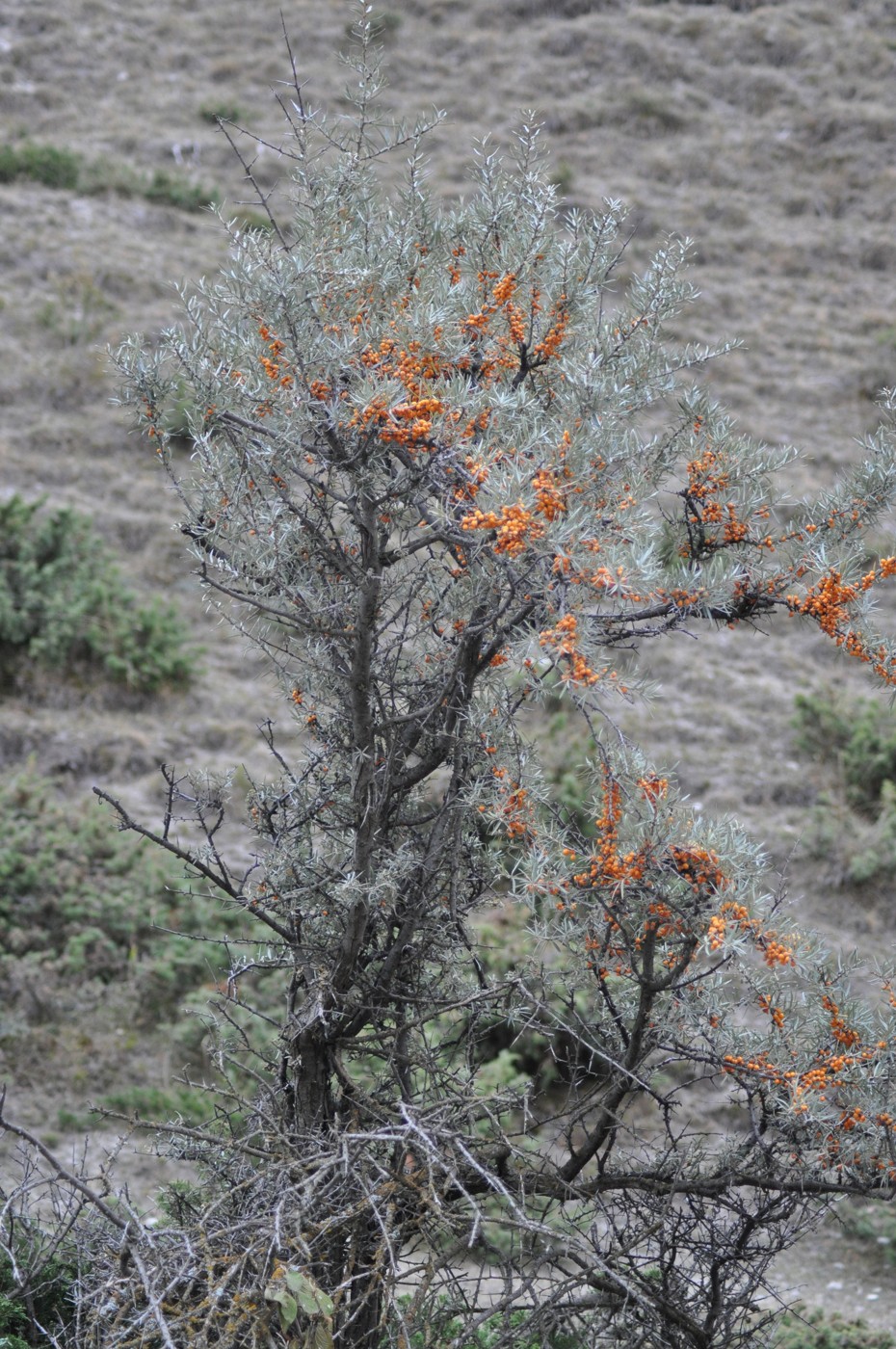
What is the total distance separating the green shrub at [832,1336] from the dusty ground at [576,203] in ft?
0.85

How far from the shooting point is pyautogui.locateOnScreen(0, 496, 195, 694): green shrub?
796 centimetres

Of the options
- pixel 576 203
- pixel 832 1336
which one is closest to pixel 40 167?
pixel 576 203

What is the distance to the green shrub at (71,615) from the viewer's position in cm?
796

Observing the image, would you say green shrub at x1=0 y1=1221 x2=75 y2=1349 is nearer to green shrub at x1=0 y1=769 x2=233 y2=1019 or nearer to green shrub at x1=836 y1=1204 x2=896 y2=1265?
green shrub at x1=0 y1=769 x2=233 y2=1019

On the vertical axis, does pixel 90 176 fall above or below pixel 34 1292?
above

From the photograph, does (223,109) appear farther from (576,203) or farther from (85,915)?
(85,915)

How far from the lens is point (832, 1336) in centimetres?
438

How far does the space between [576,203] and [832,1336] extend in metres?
12.3

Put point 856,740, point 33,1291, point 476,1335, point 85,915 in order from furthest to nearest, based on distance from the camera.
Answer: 1. point 856,740
2. point 85,915
3. point 33,1291
4. point 476,1335

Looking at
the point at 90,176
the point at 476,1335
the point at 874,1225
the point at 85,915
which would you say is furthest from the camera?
the point at 90,176

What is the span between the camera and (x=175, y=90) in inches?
647

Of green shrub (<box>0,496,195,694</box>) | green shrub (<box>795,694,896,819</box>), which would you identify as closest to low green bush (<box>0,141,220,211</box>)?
green shrub (<box>0,496,195,694</box>)

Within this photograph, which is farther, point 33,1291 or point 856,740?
point 856,740

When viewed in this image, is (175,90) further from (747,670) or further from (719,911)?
(719,911)
